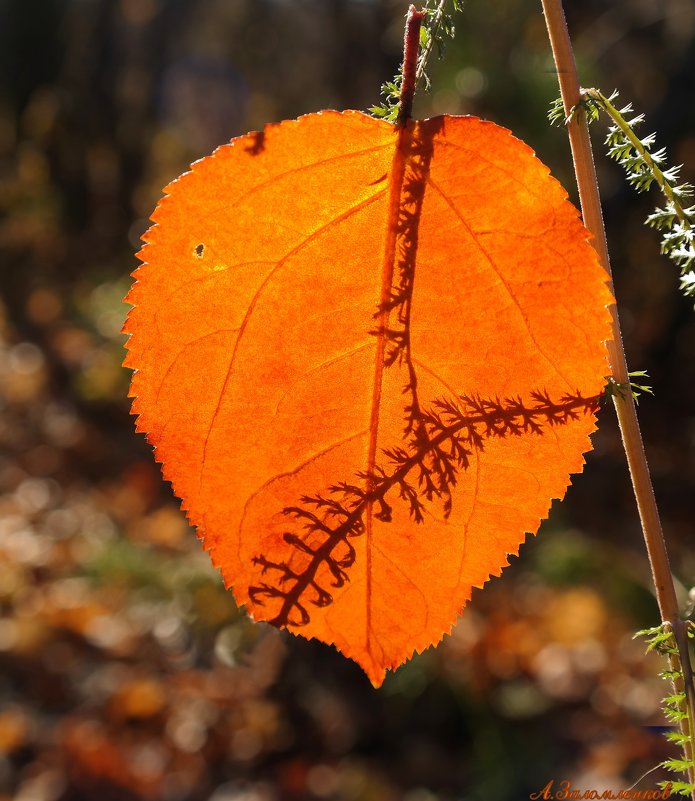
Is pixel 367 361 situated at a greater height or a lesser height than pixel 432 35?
lesser

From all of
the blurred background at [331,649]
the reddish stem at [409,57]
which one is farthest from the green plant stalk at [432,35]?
the blurred background at [331,649]

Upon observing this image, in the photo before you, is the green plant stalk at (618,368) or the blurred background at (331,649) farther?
the blurred background at (331,649)

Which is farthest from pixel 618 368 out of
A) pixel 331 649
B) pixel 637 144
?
pixel 331 649

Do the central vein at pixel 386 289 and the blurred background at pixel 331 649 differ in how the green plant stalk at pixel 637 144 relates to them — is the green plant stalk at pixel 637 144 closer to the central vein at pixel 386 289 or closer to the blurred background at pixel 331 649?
the central vein at pixel 386 289

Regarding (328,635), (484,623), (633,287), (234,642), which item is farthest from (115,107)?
(328,635)

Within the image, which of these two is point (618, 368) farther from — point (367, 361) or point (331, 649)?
point (331, 649)

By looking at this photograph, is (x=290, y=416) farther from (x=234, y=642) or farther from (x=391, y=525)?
(x=234, y=642)

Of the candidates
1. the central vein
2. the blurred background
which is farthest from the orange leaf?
the blurred background
